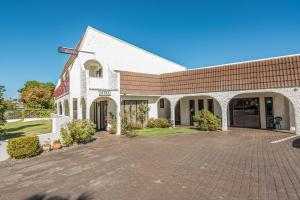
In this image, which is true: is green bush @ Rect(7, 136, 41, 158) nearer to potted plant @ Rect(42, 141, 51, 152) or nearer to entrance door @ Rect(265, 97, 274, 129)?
potted plant @ Rect(42, 141, 51, 152)

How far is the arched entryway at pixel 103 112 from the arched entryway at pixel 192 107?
7739mm

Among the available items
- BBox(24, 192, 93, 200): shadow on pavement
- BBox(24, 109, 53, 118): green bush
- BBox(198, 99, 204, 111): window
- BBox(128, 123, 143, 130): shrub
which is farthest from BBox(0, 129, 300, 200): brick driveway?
BBox(24, 109, 53, 118): green bush

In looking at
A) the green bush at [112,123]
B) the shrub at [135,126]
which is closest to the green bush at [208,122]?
the shrub at [135,126]

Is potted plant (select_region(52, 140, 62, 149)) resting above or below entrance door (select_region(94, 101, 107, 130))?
below

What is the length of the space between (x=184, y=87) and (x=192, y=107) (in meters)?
3.11

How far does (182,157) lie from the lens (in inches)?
354

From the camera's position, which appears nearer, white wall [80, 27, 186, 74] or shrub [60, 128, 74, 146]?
shrub [60, 128, 74, 146]

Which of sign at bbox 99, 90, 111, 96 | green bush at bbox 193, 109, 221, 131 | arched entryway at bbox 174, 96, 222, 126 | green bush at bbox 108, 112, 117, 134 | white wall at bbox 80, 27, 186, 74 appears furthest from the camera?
arched entryway at bbox 174, 96, 222, 126

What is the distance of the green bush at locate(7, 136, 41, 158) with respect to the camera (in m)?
10.3

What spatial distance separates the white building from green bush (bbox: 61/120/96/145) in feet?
1.96

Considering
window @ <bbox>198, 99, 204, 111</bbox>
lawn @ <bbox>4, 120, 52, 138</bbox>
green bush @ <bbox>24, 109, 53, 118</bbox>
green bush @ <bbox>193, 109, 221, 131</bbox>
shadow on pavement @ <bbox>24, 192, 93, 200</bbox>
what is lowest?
shadow on pavement @ <bbox>24, 192, 93, 200</bbox>

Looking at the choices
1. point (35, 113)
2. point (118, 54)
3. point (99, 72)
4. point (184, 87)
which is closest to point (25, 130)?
point (99, 72)

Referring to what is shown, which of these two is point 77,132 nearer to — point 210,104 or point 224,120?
point 224,120

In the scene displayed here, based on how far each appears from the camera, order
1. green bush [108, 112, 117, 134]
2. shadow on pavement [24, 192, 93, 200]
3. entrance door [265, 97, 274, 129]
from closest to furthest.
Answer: shadow on pavement [24, 192, 93, 200] → green bush [108, 112, 117, 134] → entrance door [265, 97, 274, 129]
